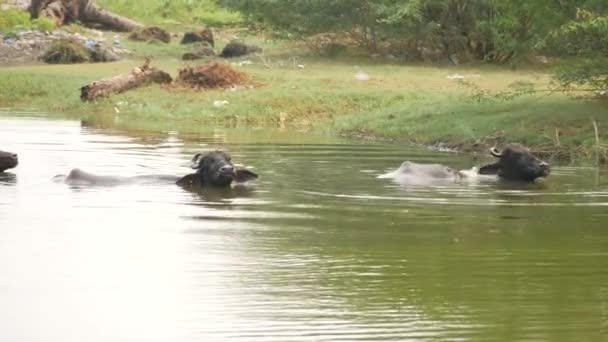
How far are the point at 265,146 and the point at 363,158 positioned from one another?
2.31 m

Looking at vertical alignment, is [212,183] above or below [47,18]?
below

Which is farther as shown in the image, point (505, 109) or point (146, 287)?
point (505, 109)

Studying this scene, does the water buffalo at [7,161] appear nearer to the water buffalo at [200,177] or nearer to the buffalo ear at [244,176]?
the water buffalo at [200,177]

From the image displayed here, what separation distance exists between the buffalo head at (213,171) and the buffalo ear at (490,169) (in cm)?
313

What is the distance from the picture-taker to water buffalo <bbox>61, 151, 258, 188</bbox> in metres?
14.9

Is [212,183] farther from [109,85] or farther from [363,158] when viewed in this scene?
[109,85]

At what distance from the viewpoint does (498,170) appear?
16656 millimetres

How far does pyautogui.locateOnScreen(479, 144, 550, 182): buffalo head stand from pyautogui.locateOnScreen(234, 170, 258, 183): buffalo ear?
294cm

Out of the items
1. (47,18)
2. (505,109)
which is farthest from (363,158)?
(47,18)

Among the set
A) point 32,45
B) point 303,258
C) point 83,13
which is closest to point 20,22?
point 83,13

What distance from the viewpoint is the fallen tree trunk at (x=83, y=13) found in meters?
42.3

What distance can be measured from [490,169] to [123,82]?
1332 cm

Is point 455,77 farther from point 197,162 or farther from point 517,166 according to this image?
point 197,162

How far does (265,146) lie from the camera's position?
67.9 ft
